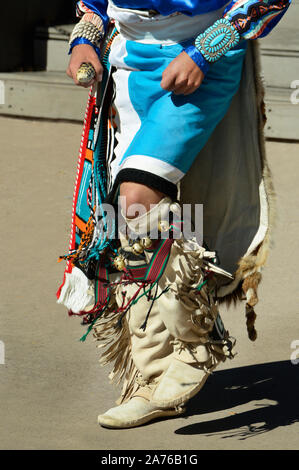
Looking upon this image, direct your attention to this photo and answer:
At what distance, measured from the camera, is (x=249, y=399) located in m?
3.74

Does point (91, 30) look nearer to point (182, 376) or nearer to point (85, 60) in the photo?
point (85, 60)

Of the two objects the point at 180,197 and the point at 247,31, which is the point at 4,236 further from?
the point at 247,31

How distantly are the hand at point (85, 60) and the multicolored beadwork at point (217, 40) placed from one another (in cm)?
47

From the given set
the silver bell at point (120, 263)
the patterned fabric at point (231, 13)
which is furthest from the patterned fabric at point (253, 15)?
the silver bell at point (120, 263)

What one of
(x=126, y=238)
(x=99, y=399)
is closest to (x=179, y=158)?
(x=126, y=238)

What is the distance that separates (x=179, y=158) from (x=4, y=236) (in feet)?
8.31

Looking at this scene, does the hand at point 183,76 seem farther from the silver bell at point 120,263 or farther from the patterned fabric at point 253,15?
the silver bell at point 120,263

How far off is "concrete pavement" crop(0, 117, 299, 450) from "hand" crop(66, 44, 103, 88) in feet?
3.87

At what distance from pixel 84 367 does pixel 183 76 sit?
1.38 meters

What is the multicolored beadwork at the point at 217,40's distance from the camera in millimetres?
3223

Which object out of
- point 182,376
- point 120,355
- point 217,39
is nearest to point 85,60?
point 217,39

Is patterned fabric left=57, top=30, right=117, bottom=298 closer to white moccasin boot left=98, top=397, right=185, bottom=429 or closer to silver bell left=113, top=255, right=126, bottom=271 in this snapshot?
silver bell left=113, top=255, right=126, bottom=271

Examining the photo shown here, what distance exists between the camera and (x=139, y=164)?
325cm

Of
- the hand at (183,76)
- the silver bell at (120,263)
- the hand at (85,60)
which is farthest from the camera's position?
the hand at (85,60)
